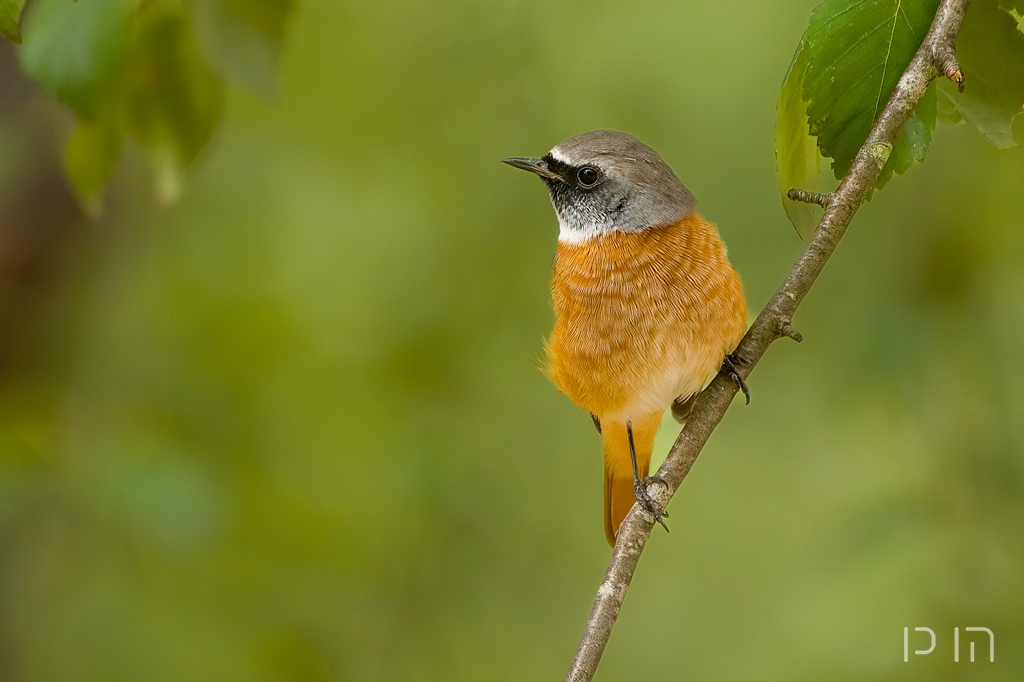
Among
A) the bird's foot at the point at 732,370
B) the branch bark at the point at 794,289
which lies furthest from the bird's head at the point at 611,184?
the branch bark at the point at 794,289

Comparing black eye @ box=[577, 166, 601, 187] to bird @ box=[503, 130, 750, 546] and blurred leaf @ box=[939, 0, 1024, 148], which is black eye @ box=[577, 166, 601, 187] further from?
blurred leaf @ box=[939, 0, 1024, 148]

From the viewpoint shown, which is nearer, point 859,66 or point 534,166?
point 859,66

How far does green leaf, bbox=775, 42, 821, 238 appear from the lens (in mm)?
2014

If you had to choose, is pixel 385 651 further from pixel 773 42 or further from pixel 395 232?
pixel 773 42

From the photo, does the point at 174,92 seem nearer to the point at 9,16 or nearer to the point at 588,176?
the point at 9,16

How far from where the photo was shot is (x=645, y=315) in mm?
2957

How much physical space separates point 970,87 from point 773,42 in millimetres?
2978

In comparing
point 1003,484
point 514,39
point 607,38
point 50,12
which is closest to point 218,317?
point 514,39

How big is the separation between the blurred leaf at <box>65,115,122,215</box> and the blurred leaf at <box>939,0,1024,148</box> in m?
2.09

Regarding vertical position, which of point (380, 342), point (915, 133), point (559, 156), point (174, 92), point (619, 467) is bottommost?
point (619, 467)

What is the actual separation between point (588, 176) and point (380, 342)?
7.24ft

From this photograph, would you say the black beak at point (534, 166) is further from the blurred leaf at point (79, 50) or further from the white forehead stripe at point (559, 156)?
the blurred leaf at point (79, 50)

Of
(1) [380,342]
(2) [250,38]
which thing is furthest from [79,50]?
(1) [380,342]

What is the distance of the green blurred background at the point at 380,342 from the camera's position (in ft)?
14.0
